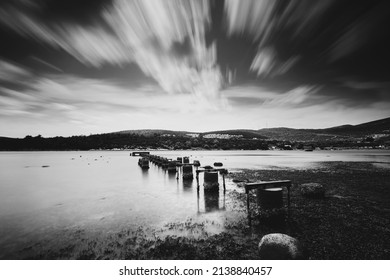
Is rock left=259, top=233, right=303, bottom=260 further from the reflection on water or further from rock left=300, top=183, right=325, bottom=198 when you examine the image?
rock left=300, top=183, right=325, bottom=198

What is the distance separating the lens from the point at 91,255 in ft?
21.4

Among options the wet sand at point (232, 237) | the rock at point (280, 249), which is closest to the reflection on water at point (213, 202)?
the wet sand at point (232, 237)

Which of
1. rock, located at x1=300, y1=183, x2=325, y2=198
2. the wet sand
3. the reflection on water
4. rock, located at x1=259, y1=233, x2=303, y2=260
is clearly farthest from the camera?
rock, located at x1=300, y1=183, x2=325, y2=198

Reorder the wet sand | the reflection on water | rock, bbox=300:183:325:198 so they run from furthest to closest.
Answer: rock, bbox=300:183:325:198 < the reflection on water < the wet sand

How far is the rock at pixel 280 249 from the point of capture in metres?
5.00

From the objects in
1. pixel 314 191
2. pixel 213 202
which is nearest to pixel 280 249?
pixel 213 202

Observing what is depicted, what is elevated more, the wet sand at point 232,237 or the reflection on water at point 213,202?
the wet sand at point 232,237

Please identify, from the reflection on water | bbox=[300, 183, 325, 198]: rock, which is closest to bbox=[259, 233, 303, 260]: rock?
the reflection on water

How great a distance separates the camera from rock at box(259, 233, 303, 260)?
500 centimetres

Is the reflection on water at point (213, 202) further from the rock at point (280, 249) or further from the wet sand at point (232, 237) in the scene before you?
the rock at point (280, 249)

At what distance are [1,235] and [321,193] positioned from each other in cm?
1592

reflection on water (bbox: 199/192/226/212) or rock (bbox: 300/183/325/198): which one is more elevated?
rock (bbox: 300/183/325/198)

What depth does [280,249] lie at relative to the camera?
508 cm
